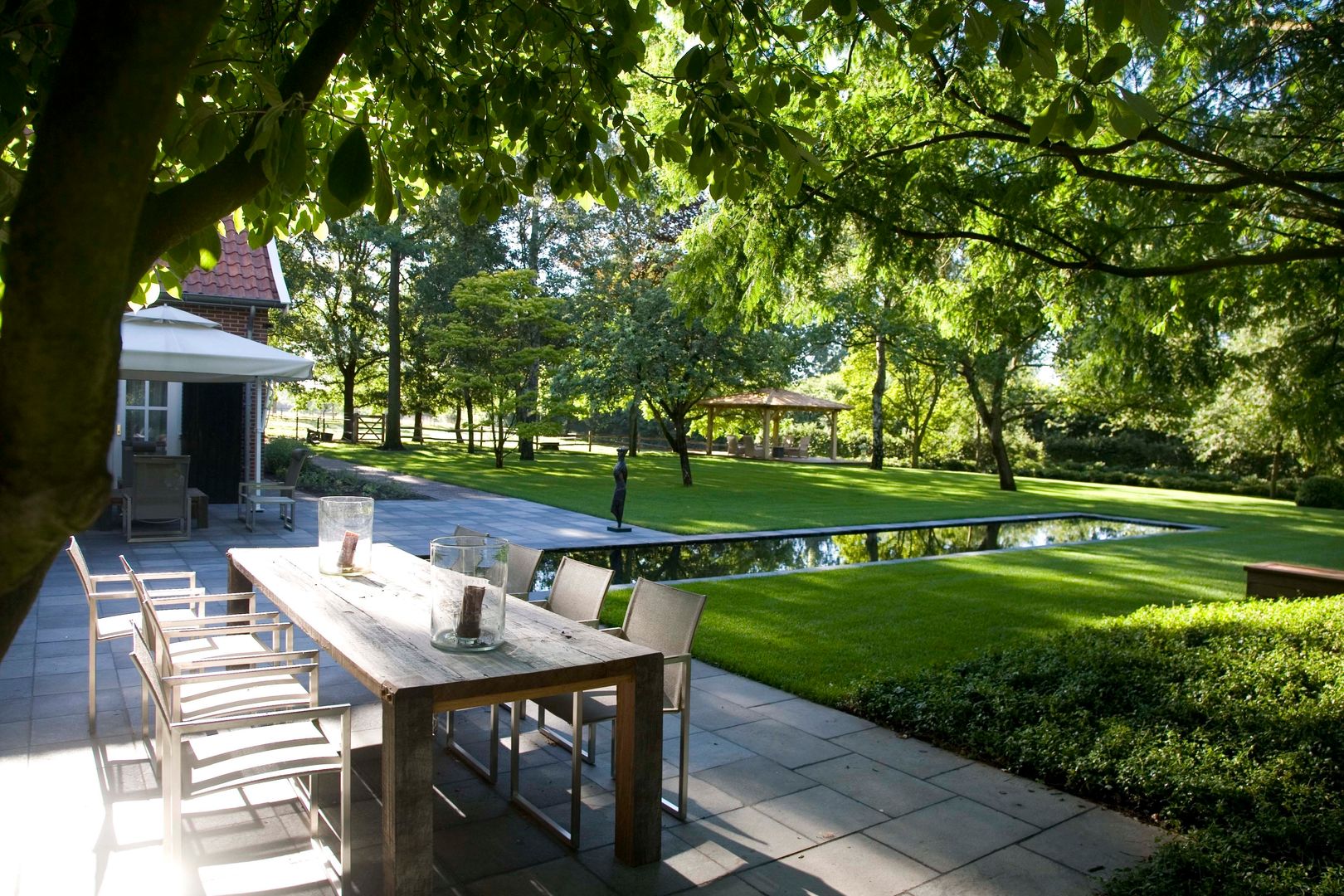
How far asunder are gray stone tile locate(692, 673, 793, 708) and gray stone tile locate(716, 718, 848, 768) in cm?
39

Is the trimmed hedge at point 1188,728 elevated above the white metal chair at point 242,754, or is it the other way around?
the white metal chair at point 242,754

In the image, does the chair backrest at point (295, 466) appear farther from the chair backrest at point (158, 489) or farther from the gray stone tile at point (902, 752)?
the gray stone tile at point (902, 752)

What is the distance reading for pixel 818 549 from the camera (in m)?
12.4

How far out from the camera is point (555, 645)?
11.4 feet

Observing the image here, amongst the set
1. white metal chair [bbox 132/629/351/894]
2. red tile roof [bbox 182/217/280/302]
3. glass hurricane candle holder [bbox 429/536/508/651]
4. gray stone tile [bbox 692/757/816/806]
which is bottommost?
gray stone tile [bbox 692/757/816/806]

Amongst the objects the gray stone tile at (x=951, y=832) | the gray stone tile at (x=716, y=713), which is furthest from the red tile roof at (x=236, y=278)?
the gray stone tile at (x=951, y=832)

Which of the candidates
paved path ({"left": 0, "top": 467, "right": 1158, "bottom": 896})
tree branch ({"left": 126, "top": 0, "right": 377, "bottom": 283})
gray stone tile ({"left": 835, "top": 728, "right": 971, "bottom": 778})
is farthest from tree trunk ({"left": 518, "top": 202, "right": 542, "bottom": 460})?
tree branch ({"left": 126, "top": 0, "right": 377, "bottom": 283})

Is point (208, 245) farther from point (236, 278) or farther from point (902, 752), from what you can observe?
point (236, 278)

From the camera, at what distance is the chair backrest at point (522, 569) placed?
16.6ft

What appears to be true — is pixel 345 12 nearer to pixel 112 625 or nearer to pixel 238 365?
pixel 112 625

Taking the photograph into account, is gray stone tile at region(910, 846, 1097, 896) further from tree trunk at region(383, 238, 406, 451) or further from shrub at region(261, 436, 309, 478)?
tree trunk at region(383, 238, 406, 451)

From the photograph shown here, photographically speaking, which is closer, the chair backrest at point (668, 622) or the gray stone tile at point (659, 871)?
the gray stone tile at point (659, 871)

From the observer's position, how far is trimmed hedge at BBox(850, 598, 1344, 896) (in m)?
3.31

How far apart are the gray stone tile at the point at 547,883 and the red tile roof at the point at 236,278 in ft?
36.9
